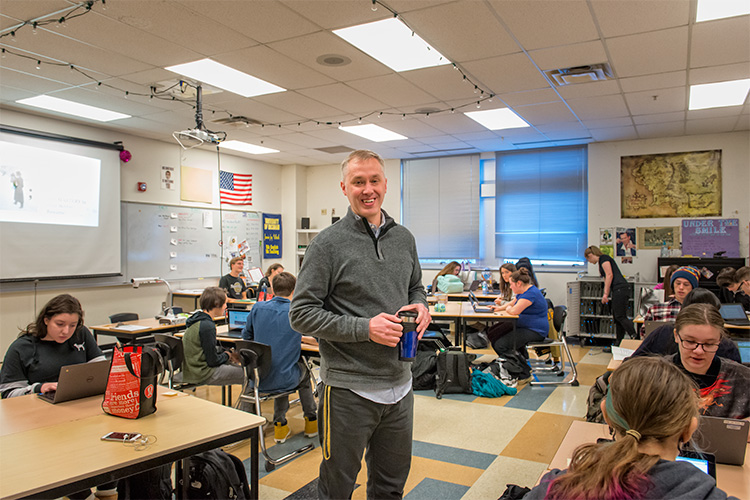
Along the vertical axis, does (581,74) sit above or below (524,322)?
above

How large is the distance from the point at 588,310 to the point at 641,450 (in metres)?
7.53

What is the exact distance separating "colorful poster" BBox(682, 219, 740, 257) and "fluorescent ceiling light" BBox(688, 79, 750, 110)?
2231 mm

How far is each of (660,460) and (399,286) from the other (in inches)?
36.1

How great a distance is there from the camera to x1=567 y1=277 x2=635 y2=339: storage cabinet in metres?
8.04

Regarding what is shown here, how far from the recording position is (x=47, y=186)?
21.4 feet

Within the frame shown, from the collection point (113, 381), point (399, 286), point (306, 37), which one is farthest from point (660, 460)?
point (306, 37)

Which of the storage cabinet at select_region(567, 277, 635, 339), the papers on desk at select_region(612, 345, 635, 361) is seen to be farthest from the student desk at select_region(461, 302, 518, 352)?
the storage cabinet at select_region(567, 277, 635, 339)

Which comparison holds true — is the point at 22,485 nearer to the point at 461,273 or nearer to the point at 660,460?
the point at 660,460

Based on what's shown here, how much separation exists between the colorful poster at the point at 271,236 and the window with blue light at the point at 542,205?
4.39 metres

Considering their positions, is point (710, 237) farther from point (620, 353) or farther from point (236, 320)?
point (236, 320)

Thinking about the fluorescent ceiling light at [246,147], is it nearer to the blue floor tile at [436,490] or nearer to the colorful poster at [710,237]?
the blue floor tile at [436,490]

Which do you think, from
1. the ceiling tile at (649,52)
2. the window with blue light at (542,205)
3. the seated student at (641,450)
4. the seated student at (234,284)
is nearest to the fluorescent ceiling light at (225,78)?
the seated student at (234,284)

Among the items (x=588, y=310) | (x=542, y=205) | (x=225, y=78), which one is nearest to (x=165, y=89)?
(x=225, y=78)

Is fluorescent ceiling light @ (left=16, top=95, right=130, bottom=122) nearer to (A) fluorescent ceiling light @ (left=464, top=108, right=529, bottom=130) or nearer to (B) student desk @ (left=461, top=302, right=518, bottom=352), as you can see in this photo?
(A) fluorescent ceiling light @ (left=464, top=108, right=529, bottom=130)
